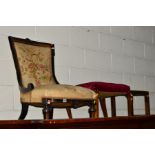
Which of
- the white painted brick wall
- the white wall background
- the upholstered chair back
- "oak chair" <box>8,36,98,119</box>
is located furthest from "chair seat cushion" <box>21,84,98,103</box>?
the white painted brick wall

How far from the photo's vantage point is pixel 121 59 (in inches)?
156

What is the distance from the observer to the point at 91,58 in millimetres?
3623

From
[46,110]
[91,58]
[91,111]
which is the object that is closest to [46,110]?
[46,110]

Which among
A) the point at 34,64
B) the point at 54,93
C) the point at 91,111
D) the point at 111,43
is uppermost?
the point at 111,43

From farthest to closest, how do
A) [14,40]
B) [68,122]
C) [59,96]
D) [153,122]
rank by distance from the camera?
1. [14,40]
2. [59,96]
3. [153,122]
4. [68,122]

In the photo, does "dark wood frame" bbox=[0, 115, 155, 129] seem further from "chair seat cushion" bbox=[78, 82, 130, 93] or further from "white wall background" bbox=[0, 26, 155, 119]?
"white wall background" bbox=[0, 26, 155, 119]

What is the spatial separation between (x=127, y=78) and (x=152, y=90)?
0.56m

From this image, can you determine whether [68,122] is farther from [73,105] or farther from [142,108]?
[142,108]

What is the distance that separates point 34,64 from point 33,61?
1.1 inches

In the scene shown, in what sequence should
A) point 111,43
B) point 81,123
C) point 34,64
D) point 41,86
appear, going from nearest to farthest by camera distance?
point 81,123, point 41,86, point 34,64, point 111,43

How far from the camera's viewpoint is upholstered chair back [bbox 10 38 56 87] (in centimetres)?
267

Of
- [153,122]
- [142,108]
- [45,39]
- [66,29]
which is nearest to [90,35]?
[66,29]

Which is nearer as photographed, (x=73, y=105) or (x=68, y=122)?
(x=68, y=122)

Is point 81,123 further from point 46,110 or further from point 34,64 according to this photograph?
point 34,64
